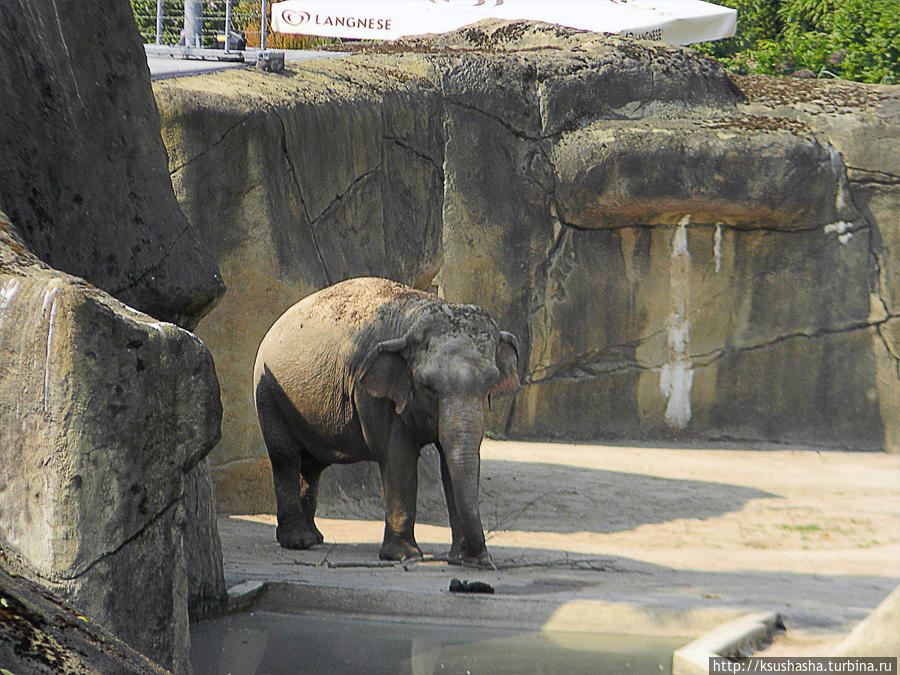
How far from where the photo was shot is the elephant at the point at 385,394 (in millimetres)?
6270

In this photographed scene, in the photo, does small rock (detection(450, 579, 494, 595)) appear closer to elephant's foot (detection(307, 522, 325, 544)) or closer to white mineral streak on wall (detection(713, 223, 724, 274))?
elephant's foot (detection(307, 522, 325, 544))

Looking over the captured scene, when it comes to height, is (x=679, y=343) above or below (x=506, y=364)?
below

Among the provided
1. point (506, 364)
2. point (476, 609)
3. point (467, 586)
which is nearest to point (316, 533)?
point (506, 364)

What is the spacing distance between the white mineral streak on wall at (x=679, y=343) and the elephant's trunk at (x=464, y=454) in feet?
19.7

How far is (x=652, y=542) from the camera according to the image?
782cm


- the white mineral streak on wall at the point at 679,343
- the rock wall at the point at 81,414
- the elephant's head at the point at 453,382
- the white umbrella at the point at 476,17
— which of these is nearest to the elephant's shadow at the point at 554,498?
the elephant's head at the point at 453,382

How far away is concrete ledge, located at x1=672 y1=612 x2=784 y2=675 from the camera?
14.3ft

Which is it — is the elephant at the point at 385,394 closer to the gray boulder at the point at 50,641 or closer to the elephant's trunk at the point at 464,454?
the elephant's trunk at the point at 464,454

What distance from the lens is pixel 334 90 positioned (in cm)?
878

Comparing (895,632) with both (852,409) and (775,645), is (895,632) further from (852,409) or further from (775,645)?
(852,409)

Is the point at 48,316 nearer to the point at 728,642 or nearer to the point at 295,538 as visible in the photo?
the point at 728,642

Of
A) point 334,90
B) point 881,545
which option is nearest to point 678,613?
point 881,545

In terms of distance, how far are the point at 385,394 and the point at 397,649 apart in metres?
1.83

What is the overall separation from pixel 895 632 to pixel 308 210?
5.71 m
